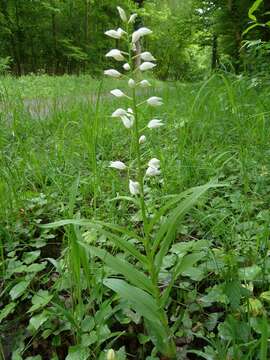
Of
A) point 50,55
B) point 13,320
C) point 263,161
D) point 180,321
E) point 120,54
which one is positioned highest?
point 120,54

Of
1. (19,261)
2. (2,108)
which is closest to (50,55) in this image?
(2,108)

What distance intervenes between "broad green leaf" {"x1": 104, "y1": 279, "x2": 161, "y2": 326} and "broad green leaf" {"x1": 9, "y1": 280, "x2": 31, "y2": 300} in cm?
42

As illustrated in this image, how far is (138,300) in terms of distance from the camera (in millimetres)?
1031

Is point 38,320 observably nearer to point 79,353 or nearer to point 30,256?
point 79,353

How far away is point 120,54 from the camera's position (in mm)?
1106

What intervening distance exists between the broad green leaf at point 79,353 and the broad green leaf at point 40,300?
0.21 metres

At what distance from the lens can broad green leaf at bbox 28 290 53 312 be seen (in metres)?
1.24

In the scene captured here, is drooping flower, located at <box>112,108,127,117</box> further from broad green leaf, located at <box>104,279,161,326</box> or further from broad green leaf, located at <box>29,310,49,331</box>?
broad green leaf, located at <box>29,310,49,331</box>

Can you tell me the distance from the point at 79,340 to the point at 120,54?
0.94 meters

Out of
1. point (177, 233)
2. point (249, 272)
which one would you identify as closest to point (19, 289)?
point (177, 233)

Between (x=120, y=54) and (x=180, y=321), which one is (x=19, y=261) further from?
(x=120, y=54)

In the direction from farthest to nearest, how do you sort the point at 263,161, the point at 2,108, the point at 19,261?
the point at 2,108 → the point at 263,161 → the point at 19,261

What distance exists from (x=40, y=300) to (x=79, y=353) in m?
0.28

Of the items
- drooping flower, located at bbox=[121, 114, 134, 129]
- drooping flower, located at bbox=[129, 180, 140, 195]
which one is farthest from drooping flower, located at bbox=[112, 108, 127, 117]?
drooping flower, located at bbox=[129, 180, 140, 195]
